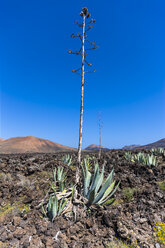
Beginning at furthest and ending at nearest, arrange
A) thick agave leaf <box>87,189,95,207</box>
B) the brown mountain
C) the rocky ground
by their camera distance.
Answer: the brown mountain
thick agave leaf <box>87,189,95,207</box>
the rocky ground

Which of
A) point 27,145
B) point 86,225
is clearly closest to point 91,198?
point 86,225

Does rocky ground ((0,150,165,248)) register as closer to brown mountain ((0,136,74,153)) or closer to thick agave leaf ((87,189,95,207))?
thick agave leaf ((87,189,95,207))

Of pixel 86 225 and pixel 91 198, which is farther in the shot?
pixel 91 198

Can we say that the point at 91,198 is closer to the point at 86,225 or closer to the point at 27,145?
the point at 86,225

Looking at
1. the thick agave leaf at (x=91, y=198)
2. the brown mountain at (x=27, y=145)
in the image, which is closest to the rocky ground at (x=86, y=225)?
the thick agave leaf at (x=91, y=198)

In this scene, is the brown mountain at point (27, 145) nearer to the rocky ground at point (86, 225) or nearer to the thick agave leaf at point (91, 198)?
the rocky ground at point (86, 225)

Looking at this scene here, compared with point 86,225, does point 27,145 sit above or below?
above

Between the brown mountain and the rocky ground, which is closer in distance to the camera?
the rocky ground

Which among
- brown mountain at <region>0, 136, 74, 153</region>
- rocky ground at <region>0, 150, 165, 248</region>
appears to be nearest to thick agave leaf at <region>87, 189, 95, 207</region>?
rocky ground at <region>0, 150, 165, 248</region>

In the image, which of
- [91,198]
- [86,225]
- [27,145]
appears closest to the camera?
[86,225]

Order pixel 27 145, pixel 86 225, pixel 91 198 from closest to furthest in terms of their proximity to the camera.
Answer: pixel 86 225
pixel 91 198
pixel 27 145

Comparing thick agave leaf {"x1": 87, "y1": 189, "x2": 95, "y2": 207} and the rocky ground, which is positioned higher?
thick agave leaf {"x1": 87, "y1": 189, "x2": 95, "y2": 207}

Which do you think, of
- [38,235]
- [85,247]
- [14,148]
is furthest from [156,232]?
[14,148]

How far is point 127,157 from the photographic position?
877 cm
